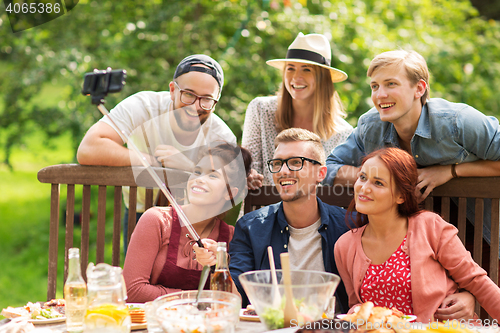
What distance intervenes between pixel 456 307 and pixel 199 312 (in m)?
1.25

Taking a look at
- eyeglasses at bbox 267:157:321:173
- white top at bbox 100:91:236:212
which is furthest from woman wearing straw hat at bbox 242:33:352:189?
eyeglasses at bbox 267:157:321:173

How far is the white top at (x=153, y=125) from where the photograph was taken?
8.93 ft

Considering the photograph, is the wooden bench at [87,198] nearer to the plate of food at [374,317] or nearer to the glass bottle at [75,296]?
the glass bottle at [75,296]

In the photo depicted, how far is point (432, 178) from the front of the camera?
2.43 meters

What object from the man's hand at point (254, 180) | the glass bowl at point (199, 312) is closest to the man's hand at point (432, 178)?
the man's hand at point (254, 180)

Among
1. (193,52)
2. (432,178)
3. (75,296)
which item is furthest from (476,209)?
(193,52)

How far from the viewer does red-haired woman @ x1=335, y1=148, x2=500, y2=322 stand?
209 centimetres

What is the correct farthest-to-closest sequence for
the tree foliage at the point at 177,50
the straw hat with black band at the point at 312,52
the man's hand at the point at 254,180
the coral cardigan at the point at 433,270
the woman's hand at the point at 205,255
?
1. the tree foliage at the point at 177,50
2. the straw hat with black band at the point at 312,52
3. the man's hand at the point at 254,180
4. the coral cardigan at the point at 433,270
5. the woman's hand at the point at 205,255

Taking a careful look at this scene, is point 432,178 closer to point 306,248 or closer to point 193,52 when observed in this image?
point 306,248

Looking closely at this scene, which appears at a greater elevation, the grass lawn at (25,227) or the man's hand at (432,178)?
the man's hand at (432,178)

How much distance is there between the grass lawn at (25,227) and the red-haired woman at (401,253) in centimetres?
473

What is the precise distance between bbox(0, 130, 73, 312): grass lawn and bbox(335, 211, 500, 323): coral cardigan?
15.6 feet

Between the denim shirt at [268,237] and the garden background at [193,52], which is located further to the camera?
the garden background at [193,52]

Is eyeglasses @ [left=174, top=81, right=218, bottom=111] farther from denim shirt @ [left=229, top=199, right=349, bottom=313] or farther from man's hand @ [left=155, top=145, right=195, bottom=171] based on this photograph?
denim shirt @ [left=229, top=199, right=349, bottom=313]
